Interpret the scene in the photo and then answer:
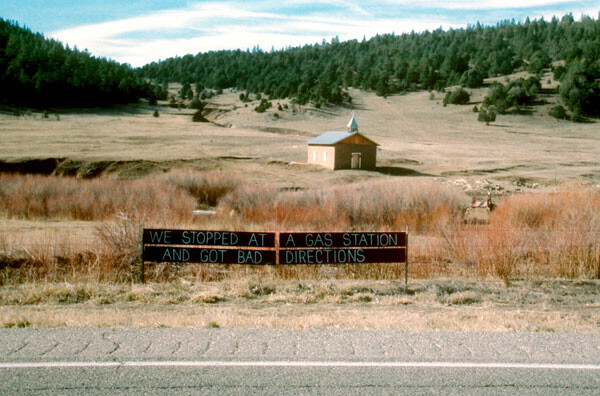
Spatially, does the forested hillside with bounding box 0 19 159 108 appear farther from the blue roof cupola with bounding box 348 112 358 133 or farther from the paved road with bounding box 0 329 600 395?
the paved road with bounding box 0 329 600 395

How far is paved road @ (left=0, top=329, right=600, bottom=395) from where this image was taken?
5.48 m

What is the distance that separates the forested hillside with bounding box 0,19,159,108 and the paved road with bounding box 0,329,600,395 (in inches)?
3837

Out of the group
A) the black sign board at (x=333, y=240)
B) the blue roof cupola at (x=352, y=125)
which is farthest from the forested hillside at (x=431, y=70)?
the black sign board at (x=333, y=240)

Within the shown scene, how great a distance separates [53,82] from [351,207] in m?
91.3

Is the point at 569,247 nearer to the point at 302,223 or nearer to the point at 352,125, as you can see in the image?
the point at 302,223

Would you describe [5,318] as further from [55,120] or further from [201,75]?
[201,75]

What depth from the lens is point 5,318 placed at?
8.21 metres

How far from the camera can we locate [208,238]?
12008mm

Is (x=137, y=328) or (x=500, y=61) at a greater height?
(x=500, y=61)

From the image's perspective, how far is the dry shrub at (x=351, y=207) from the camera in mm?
24219

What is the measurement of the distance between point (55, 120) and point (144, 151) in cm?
3266

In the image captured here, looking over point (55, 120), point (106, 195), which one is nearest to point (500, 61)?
point (55, 120)

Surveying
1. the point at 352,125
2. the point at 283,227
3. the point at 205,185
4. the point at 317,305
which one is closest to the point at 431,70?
the point at 352,125

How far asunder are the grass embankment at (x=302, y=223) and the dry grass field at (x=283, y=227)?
6 centimetres
